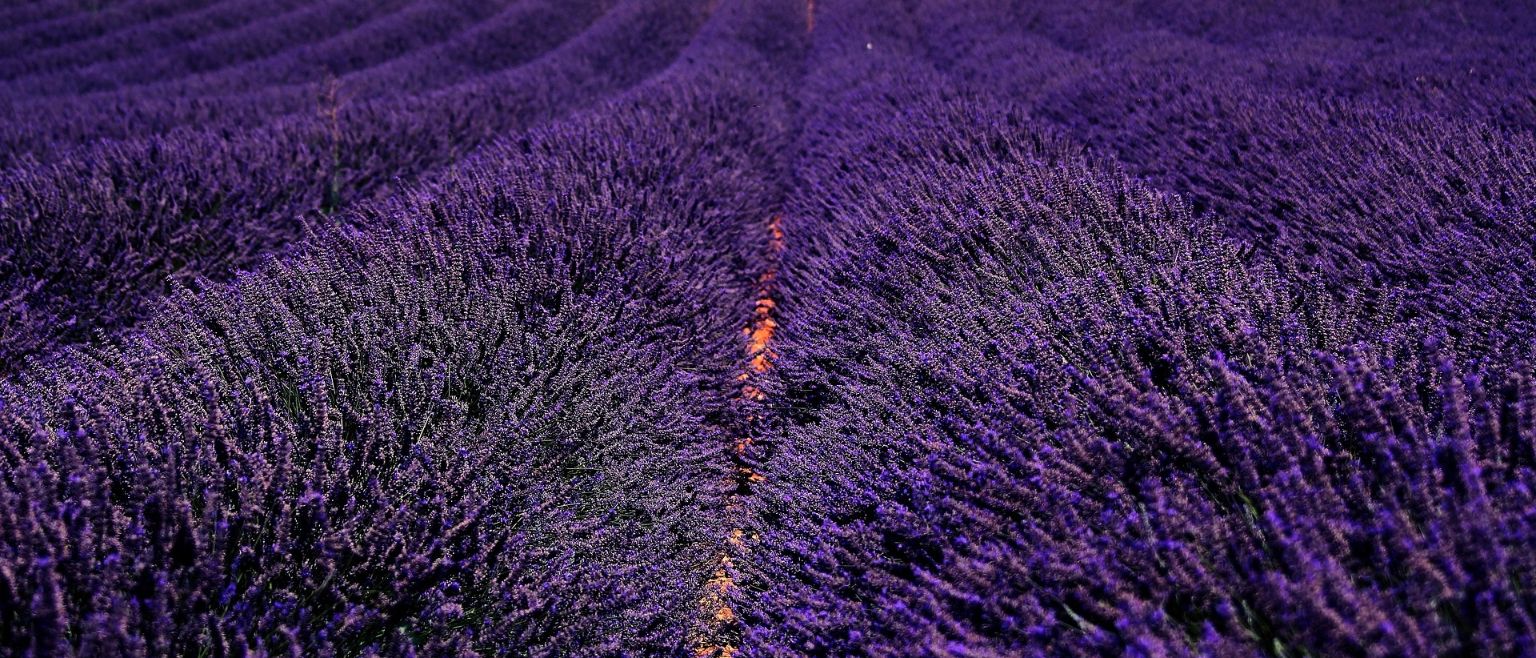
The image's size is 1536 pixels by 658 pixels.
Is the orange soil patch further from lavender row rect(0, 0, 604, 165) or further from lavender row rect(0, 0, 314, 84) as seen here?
lavender row rect(0, 0, 314, 84)

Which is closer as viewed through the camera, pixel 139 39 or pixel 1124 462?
pixel 1124 462

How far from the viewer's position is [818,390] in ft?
8.87

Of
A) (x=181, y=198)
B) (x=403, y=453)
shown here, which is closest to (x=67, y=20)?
(x=181, y=198)

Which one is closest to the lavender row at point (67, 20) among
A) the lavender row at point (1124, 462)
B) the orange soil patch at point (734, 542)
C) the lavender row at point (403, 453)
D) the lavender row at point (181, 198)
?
the lavender row at point (181, 198)

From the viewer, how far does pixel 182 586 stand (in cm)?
136

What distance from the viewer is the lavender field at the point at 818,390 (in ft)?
4.14

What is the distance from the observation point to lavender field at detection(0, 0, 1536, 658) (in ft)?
4.14

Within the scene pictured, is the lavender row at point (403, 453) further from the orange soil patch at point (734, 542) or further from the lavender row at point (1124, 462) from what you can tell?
the lavender row at point (1124, 462)

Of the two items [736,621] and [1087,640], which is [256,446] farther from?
[1087,640]

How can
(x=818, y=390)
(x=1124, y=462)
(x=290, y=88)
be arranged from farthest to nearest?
1. (x=290, y=88)
2. (x=818, y=390)
3. (x=1124, y=462)

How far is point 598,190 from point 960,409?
2161 millimetres

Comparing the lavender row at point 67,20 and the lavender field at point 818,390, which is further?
the lavender row at point 67,20

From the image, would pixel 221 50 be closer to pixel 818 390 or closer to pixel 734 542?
pixel 818 390

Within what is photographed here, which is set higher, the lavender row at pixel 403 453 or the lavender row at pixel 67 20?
the lavender row at pixel 67 20
